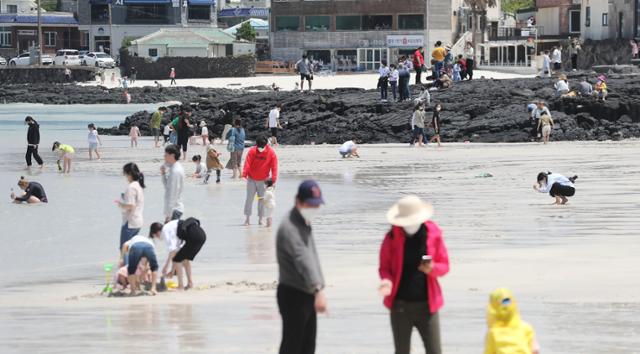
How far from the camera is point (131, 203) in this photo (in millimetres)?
15352

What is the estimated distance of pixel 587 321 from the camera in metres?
12.0

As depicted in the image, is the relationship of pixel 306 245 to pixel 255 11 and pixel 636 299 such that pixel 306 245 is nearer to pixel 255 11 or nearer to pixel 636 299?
pixel 636 299

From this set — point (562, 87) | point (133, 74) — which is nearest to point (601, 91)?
point (562, 87)

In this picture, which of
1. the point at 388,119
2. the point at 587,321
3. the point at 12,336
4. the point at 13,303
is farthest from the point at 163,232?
the point at 388,119

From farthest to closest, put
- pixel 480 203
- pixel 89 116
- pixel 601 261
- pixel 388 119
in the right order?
pixel 89 116 → pixel 388 119 → pixel 480 203 → pixel 601 261

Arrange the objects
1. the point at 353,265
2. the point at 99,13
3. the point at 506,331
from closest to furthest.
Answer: the point at 506,331
the point at 353,265
the point at 99,13

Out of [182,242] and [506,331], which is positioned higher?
[506,331]

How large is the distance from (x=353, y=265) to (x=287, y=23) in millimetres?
84767

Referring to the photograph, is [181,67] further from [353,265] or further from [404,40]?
[353,265]

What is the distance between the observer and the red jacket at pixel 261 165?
69.4 ft

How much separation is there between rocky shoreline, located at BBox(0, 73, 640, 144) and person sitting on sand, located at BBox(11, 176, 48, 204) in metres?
19.1

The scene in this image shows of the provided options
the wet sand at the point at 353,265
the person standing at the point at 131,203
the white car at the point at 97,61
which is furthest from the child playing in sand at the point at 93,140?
the white car at the point at 97,61

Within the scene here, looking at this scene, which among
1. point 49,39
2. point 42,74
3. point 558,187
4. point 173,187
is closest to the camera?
point 173,187

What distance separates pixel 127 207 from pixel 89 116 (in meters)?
58.3
